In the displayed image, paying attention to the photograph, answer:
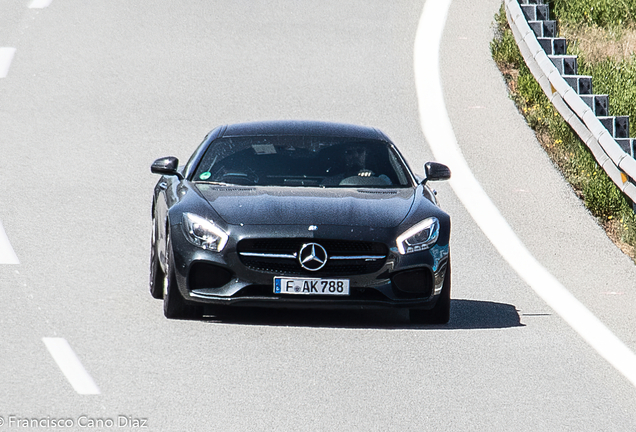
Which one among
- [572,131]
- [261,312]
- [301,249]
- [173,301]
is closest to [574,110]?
[572,131]

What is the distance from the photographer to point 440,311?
9859mm

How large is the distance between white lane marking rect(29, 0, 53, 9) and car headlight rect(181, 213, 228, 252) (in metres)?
13.8

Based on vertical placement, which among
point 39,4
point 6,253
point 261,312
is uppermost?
point 39,4

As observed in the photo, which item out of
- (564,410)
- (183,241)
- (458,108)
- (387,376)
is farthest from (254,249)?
(458,108)

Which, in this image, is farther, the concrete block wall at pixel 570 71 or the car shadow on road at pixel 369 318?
the concrete block wall at pixel 570 71

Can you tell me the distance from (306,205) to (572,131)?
23.7 ft

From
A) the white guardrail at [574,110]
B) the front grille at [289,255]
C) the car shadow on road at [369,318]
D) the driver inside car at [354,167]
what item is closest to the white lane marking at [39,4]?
the white guardrail at [574,110]

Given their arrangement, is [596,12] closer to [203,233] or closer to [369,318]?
[369,318]

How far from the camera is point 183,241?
952 centimetres

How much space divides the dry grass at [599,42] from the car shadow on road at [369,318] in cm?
951

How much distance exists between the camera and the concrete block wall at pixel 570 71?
539 inches

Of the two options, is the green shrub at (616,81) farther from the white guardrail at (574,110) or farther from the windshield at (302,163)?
the windshield at (302,163)

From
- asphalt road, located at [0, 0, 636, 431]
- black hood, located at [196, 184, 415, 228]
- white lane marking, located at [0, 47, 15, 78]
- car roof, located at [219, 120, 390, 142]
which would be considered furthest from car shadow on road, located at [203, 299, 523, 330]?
white lane marking, located at [0, 47, 15, 78]

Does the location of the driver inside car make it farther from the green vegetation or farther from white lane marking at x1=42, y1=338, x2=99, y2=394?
the green vegetation
